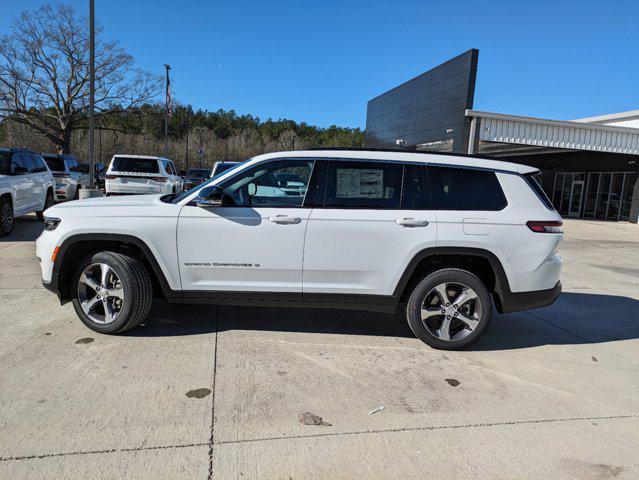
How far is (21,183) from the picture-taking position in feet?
32.5

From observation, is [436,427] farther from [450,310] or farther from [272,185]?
[272,185]

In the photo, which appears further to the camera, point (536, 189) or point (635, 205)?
point (635, 205)

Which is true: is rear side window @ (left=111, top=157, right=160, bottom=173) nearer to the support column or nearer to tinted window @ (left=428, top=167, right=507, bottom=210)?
tinted window @ (left=428, top=167, right=507, bottom=210)

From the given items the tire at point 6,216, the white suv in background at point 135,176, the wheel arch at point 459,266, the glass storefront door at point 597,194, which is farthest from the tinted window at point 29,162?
the glass storefront door at point 597,194

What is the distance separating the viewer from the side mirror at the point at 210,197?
4008 millimetres

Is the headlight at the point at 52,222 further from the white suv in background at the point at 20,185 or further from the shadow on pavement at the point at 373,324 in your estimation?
the white suv in background at the point at 20,185

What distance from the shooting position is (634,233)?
1789 centimetres

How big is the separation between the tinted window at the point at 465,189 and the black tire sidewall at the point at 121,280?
2845mm

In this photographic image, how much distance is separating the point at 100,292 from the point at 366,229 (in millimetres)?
2469

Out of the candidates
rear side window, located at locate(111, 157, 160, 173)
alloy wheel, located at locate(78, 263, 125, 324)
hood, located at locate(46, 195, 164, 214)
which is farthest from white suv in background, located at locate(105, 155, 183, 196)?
alloy wheel, located at locate(78, 263, 125, 324)

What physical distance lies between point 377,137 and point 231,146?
2818 centimetres

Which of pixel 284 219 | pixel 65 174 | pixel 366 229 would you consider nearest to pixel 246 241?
pixel 284 219

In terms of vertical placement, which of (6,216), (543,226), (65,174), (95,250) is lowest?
(6,216)

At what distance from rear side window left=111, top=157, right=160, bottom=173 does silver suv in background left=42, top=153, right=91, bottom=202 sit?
226 centimetres
